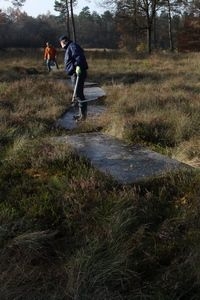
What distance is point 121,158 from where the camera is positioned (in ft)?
22.8

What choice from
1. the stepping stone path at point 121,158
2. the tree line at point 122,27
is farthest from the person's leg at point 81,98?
the tree line at point 122,27

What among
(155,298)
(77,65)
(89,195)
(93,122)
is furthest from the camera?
(77,65)

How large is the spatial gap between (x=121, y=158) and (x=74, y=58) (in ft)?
15.2

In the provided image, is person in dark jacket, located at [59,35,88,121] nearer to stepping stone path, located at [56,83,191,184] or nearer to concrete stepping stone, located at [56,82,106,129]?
concrete stepping stone, located at [56,82,106,129]

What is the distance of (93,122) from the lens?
9648 millimetres

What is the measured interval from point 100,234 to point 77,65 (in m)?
6.97

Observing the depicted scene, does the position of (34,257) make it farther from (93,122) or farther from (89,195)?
(93,122)

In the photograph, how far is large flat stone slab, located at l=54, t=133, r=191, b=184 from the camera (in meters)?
6.05

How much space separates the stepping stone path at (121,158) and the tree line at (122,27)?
2890cm

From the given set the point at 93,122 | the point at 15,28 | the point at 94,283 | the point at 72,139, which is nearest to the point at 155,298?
the point at 94,283

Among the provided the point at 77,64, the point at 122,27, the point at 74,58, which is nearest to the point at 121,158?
the point at 77,64

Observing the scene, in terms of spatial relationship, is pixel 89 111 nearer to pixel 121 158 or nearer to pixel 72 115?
pixel 72 115

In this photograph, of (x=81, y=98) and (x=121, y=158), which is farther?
(x=81, y=98)

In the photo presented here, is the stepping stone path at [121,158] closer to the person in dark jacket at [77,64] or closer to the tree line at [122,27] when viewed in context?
the person in dark jacket at [77,64]
